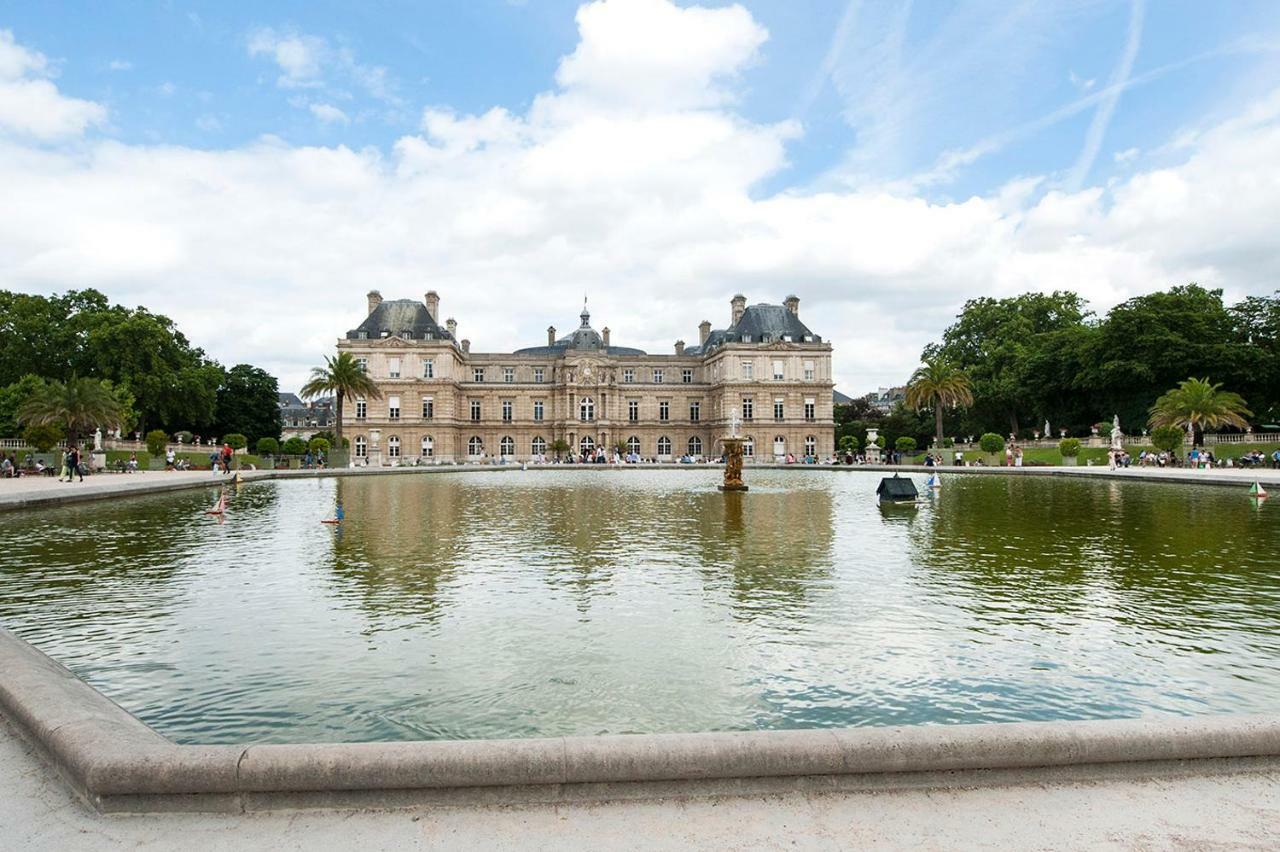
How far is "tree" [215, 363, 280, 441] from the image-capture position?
75188 millimetres

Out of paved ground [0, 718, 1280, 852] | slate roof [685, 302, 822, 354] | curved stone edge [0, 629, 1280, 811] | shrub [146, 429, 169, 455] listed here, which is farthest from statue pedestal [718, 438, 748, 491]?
slate roof [685, 302, 822, 354]

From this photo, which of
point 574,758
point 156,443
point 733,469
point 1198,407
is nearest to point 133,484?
point 156,443

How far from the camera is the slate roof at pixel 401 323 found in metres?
76.1

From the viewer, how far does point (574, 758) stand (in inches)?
170

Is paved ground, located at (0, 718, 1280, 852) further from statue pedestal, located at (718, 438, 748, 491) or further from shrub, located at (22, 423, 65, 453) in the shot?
shrub, located at (22, 423, 65, 453)

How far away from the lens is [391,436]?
75.4m

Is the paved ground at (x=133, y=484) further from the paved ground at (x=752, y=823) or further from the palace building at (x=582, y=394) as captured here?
the palace building at (x=582, y=394)

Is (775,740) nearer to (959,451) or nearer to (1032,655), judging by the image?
(1032,655)

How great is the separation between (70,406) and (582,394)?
149 ft

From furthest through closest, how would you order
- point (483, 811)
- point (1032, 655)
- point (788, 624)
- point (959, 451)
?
point (959, 451), point (788, 624), point (1032, 655), point (483, 811)

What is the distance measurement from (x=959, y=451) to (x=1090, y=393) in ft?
38.3

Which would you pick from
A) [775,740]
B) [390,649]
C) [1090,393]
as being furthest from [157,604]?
[1090,393]

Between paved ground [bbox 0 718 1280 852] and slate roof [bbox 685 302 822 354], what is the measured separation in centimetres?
7620

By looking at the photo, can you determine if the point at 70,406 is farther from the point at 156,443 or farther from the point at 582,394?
the point at 582,394
